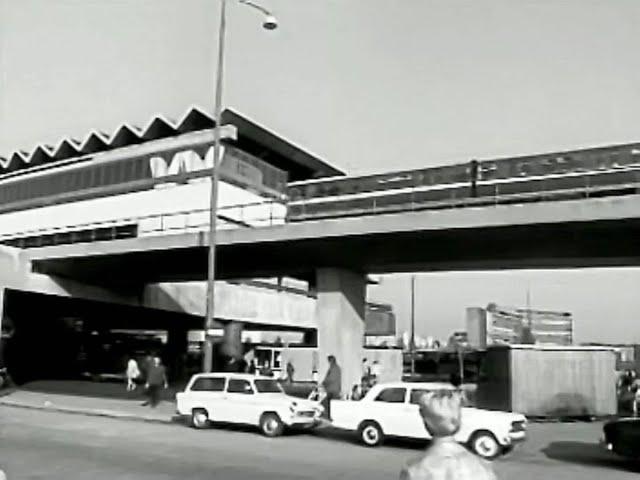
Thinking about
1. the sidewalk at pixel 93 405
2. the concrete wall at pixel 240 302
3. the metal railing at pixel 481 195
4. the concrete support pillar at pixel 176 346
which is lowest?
the sidewalk at pixel 93 405

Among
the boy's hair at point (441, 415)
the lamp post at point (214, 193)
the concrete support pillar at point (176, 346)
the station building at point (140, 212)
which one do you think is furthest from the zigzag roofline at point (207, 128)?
the boy's hair at point (441, 415)

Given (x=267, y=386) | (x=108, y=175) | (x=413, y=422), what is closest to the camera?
(x=413, y=422)

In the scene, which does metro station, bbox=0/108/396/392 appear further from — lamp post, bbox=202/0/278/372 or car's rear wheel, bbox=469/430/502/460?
→ car's rear wheel, bbox=469/430/502/460

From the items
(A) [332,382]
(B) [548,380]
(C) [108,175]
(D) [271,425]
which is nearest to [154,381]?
(A) [332,382]

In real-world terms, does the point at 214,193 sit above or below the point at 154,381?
above

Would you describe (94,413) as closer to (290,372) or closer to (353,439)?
(353,439)

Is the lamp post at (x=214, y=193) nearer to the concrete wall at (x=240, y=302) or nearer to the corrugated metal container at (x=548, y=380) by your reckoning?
the corrugated metal container at (x=548, y=380)

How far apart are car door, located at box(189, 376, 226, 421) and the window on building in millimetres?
4368

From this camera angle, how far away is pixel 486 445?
50.9ft

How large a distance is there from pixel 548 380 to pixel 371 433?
31.3 ft

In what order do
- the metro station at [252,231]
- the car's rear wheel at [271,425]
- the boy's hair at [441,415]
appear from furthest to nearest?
the metro station at [252,231], the car's rear wheel at [271,425], the boy's hair at [441,415]

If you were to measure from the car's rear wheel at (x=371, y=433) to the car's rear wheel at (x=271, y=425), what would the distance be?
6.89 feet

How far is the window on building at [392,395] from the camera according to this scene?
56.1 feet

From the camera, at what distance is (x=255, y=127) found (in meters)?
51.1
